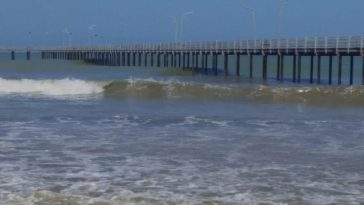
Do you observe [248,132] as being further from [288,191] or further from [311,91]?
[311,91]

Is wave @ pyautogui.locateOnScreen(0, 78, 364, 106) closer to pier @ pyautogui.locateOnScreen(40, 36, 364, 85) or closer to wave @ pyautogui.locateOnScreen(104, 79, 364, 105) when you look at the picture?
wave @ pyautogui.locateOnScreen(104, 79, 364, 105)

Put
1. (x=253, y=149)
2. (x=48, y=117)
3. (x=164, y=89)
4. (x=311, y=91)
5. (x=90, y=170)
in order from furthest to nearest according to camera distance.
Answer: (x=164, y=89) < (x=311, y=91) < (x=48, y=117) < (x=253, y=149) < (x=90, y=170)

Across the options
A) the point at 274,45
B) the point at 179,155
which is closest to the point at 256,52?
the point at 274,45

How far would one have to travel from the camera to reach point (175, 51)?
202 feet

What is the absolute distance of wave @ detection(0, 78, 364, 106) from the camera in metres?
28.8

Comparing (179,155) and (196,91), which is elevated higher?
(179,155)

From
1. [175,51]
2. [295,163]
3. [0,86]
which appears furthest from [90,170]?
[175,51]

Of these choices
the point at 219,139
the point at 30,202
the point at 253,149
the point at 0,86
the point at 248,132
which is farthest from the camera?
the point at 0,86

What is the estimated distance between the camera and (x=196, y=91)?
3162 centimetres

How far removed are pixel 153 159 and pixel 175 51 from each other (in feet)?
162

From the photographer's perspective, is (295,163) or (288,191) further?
(295,163)

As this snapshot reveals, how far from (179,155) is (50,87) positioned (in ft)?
77.2

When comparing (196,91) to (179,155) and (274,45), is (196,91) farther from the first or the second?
(179,155)

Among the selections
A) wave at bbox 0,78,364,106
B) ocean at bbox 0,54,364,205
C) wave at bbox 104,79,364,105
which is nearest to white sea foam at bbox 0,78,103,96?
wave at bbox 0,78,364,106
